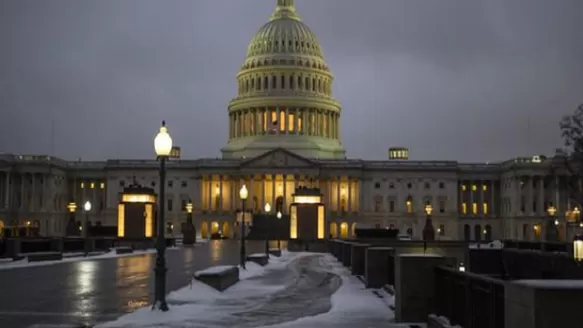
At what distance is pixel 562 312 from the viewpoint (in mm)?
10781

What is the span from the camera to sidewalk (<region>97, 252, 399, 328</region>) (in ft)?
68.1

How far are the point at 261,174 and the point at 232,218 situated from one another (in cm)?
923

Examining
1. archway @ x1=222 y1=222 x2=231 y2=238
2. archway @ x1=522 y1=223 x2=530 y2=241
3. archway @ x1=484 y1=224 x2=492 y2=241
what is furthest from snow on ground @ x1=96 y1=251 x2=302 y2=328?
archway @ x1=484 y1=224 x2=492 y2=241

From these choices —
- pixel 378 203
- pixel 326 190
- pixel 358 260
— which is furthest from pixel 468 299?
pixel 378 203

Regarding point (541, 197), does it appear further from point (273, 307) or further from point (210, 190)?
point (273, 307)

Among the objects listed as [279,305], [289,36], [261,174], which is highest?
[289,36]

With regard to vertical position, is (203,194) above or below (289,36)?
below

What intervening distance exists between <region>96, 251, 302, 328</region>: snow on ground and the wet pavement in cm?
77

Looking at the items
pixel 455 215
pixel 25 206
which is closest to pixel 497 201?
pixel 455 215

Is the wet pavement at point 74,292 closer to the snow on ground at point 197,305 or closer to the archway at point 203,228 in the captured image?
the snow on ground at point 197,305

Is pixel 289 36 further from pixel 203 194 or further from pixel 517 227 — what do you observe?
pixel 517 227

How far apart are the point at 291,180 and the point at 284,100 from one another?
20.5 metres

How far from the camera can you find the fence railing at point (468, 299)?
14.2 m

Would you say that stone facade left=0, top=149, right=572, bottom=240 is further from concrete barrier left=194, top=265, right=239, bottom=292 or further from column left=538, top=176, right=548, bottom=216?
concrete barrier left=194, top=265, right=239, bottom=292
